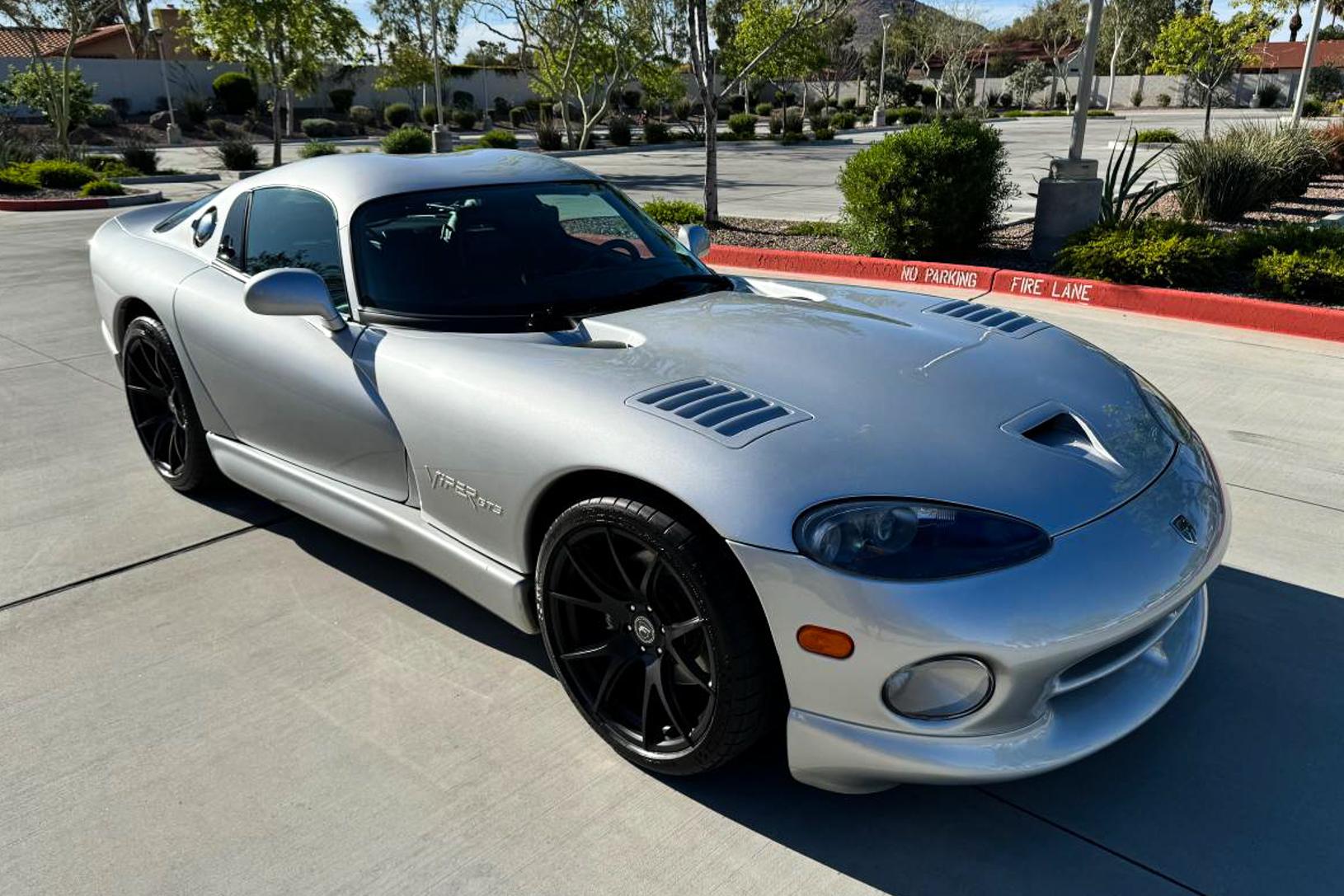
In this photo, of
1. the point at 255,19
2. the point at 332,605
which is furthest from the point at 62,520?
the point at 255,19

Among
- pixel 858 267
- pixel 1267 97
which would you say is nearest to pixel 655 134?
pixel 858 267

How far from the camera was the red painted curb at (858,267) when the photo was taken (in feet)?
27.5

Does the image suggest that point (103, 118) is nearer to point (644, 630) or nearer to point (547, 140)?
point (547, 140)

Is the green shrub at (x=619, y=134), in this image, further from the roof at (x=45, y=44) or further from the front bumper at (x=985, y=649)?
the front bumper at (x=985, y=649)

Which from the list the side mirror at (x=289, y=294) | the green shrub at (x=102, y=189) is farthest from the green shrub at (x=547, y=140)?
the side mirror at (x=289, y=294)

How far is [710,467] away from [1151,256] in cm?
650

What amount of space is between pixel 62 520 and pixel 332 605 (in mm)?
1576

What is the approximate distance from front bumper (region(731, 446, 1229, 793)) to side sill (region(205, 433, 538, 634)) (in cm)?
90

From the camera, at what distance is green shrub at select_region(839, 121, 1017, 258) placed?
28.6ft

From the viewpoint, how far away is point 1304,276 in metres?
7.00

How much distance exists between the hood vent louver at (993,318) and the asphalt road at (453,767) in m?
1.10

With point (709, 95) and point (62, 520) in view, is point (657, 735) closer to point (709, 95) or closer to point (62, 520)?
point (62, 520)

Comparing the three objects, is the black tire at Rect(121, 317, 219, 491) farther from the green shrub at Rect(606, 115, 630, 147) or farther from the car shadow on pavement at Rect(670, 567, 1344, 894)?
the green shrub at Rect(606, 115, 630, 147)

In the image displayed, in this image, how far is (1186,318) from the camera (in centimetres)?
715
